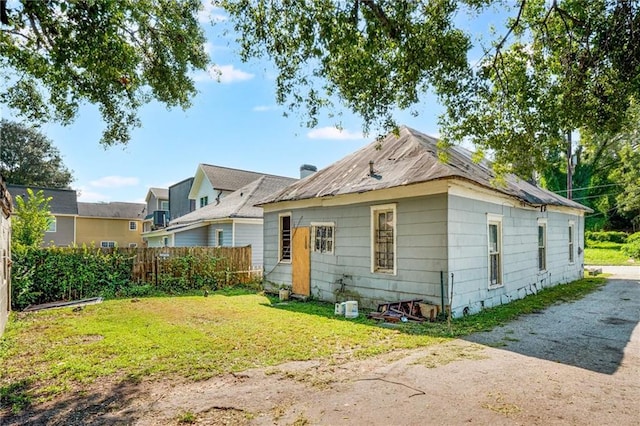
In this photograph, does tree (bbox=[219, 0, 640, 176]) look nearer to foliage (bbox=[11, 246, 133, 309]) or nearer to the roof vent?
foliage (bbox=[11, 246, 133, 309])

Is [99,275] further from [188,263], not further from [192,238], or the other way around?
[192,238]

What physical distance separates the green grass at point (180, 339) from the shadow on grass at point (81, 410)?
0.78ft

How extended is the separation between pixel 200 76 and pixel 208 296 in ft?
22.1

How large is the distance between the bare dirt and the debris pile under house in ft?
5.85

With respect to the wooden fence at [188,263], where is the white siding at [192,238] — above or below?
above

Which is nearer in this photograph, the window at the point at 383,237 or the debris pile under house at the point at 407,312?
the debris pile under house at the point at 407,312

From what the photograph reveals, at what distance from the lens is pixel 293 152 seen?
2106cm

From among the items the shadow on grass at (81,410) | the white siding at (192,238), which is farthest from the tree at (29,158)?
the shadow on grass at (81,410)

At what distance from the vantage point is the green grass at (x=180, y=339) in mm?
4648

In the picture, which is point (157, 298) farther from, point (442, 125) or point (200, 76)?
point (442, 125)

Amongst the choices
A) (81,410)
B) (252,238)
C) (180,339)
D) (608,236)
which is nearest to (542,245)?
(180,339)

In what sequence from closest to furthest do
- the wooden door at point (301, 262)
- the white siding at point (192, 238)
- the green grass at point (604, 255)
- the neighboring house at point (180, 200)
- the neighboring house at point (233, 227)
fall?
the wooden door at point (301, 262) < the neighboring house at point (233, 227) < the white siding at point (192, 238) < the green grass at point (604, 255) < the neighboring house at point (180, 200)

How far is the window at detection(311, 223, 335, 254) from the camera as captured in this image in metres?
10.1

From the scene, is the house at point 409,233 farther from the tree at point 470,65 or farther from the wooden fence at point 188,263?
the wooden fence at point 188,263
